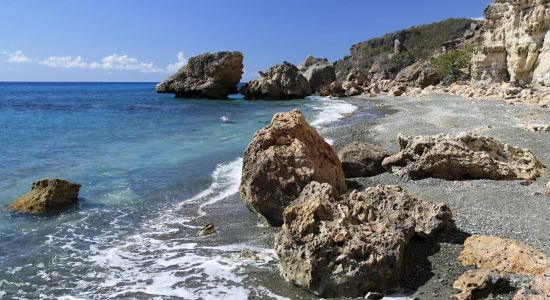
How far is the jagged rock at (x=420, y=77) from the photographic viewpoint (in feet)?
182

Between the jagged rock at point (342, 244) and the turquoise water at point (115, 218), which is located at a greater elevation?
the jagged rock at point (342, 244)

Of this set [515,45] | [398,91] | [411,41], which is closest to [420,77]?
[398,91]

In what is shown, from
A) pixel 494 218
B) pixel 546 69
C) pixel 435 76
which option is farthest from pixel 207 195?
pixel 435 76

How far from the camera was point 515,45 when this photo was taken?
119 ft

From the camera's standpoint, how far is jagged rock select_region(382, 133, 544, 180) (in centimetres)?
1114

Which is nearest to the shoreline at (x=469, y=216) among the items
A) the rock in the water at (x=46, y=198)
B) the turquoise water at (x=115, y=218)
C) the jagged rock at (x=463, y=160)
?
the jagged rock at (x=463, y=160)

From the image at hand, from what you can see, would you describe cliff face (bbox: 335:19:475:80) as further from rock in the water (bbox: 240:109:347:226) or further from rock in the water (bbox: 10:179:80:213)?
rock in the water (bbox: 10:179:80:213)

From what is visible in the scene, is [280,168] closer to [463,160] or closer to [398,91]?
[463,160]

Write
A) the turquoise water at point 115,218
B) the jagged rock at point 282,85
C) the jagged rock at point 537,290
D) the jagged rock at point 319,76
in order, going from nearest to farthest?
the jagged rock at point 537,290, the turquoise water at point 115,218, the jagged rock at point 282,85, the jagged rock at point 319,76

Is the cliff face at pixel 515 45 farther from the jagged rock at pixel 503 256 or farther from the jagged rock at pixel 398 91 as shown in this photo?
the jagged rock at pixel 503 256

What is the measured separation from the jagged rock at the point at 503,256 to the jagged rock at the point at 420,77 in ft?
164

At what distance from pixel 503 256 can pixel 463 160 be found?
499 cm

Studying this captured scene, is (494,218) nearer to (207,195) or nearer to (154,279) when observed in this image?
(154,279)

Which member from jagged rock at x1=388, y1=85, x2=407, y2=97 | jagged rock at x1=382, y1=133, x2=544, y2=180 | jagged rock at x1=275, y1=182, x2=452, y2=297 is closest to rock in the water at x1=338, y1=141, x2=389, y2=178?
jagged rock at x1=382, y1=133, x2=544, y2=180
